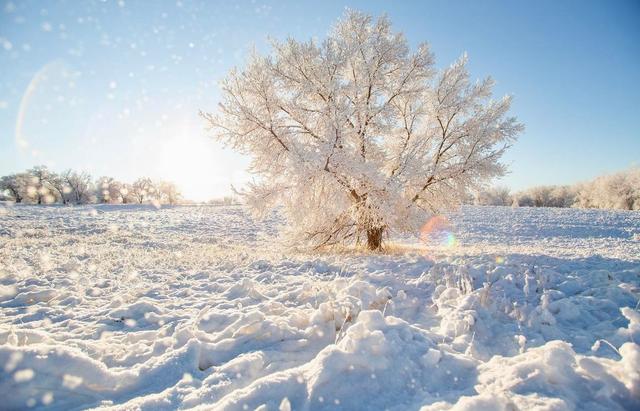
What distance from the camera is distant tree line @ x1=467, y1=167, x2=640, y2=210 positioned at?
39.4 m

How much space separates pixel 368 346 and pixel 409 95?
922cm

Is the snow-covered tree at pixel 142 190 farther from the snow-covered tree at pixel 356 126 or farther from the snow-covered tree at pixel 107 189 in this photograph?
the snow-covered tree at pixel 356 126

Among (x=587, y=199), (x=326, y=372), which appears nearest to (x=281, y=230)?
(x=326, y=372)

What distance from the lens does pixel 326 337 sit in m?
3.43

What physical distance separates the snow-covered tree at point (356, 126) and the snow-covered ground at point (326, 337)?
302cm

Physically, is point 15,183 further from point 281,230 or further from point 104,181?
point 281,230

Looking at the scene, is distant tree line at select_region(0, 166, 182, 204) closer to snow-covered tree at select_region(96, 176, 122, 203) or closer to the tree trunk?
snow-covered tree at select_region(96, 176, 122, 203)

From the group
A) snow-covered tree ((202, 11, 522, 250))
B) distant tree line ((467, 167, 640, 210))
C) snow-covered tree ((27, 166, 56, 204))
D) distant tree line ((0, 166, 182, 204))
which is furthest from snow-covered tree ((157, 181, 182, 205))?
snow-covered tree ((202, 11, 522, 250))

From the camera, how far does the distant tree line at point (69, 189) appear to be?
2512 inches

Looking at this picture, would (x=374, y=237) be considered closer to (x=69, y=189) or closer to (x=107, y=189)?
(x=69, y=189)

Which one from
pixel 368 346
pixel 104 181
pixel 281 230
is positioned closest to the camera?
Result: pixel 368 346

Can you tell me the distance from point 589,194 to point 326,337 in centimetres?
5806

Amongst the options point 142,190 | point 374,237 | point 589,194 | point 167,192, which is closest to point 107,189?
point 142,190

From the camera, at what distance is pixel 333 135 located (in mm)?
8633
